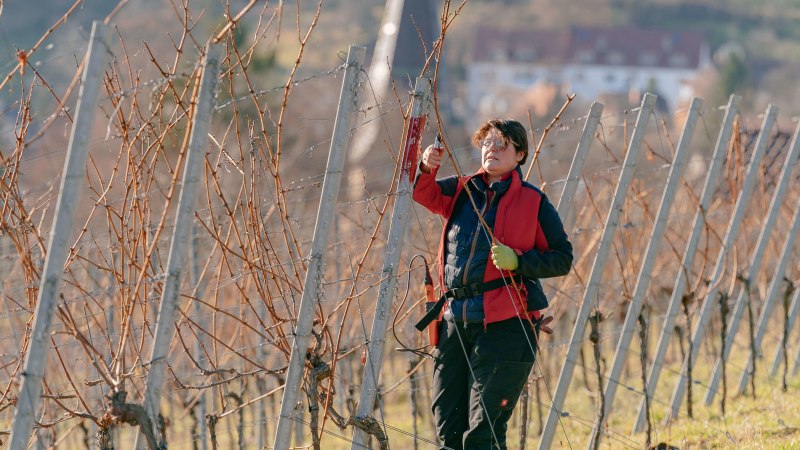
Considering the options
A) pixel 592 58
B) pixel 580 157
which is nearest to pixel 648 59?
pixel 592 58

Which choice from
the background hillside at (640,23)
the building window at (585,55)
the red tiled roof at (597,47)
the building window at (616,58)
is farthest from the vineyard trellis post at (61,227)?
the building window at (616,58)

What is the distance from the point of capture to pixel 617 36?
90.6 metres

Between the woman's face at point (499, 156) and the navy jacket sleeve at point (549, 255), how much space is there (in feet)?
0.54

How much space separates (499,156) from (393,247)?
1.57 feet

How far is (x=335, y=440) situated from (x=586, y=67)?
3295 inches

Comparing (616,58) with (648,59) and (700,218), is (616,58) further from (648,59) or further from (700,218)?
(700,218)

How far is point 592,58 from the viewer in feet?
292

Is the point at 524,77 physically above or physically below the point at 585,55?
below

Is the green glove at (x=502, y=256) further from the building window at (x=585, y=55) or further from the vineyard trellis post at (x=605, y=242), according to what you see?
the building window at (x=585, y=55)

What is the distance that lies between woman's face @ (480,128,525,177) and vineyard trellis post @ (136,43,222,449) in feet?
3.98

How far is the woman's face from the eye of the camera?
413cm

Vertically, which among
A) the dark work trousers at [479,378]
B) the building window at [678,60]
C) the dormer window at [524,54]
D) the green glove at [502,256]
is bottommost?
the dark work trousers at [479,378]

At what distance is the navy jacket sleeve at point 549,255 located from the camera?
3988 mm

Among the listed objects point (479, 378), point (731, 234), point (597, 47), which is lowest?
point (479, 378)
